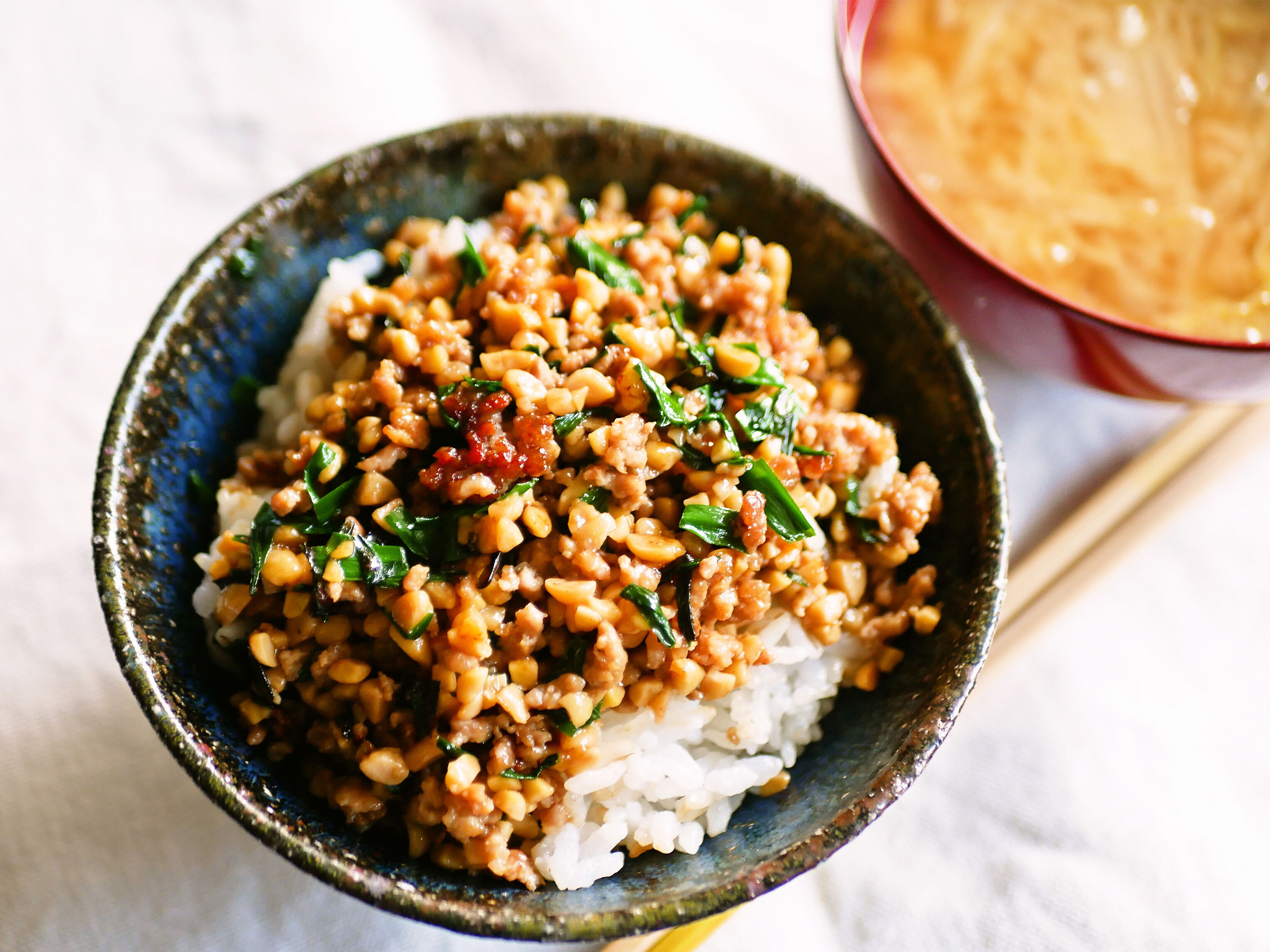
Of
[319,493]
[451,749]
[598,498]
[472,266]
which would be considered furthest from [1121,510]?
[319,493]

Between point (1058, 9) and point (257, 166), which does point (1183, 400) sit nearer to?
point (1058, 9)

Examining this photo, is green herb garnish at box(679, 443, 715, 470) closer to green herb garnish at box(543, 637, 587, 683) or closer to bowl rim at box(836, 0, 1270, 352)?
green herb garnish at box(543, 637, 587, 683)

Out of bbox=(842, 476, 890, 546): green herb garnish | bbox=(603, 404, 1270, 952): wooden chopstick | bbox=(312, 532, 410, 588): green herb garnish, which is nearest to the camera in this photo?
bbox=(312, 532, 410, 588): green herb garnish

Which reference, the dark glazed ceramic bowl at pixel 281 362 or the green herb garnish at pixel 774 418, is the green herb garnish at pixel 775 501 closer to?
the green herb garnish at pixel 774 418

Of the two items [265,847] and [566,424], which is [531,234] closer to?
[566,424]

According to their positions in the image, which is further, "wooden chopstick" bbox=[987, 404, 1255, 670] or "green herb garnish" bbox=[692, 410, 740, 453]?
"wooden chopstick" bbox=[987, 404, 1255, 670]

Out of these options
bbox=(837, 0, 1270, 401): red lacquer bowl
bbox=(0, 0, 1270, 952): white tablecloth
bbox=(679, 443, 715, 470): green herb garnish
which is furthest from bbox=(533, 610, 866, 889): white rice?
bbox=(837, 0, 1270, 401): red lacquer bowl
